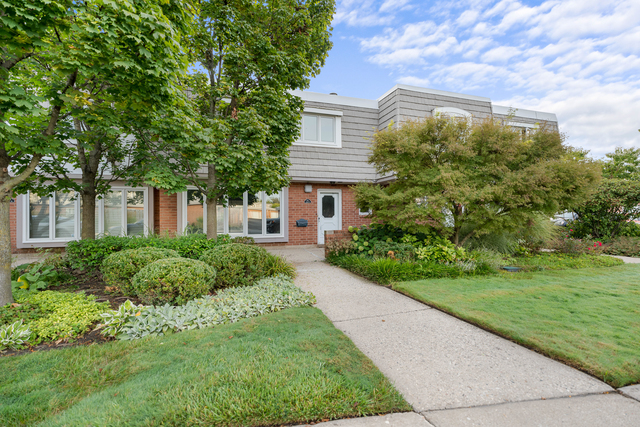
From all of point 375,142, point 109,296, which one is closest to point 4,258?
point 109,296

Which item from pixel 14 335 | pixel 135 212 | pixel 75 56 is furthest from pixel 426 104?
pixel 14 335

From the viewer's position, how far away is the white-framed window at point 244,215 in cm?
952

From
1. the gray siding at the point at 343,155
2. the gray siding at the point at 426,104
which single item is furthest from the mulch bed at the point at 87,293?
the gray siding at the point at 426,104

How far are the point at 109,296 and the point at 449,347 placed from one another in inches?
188

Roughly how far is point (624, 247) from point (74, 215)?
55.7 feet

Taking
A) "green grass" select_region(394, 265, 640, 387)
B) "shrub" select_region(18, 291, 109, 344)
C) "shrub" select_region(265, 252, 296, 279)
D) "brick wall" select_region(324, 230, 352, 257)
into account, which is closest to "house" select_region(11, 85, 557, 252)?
"brick wall" select_region(324, 230, 352, 257)

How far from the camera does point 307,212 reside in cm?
1058

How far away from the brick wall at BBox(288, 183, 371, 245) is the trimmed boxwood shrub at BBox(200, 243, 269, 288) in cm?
515

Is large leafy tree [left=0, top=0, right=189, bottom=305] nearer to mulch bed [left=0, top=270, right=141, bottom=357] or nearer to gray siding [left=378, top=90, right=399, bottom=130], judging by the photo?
mulch bed [left=0, top=270, right=141, bottom=357]

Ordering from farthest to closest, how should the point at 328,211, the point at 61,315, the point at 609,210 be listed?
the point at 328,211
the point at 609,210
the point at 61,315

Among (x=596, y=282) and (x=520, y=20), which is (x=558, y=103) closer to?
(x=520, y=20)

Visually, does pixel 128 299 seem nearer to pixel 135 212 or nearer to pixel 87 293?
pixel 87 293

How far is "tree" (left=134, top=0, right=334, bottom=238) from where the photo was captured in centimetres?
591

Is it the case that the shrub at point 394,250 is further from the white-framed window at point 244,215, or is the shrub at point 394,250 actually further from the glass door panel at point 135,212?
the glass door panel at point 135,212
